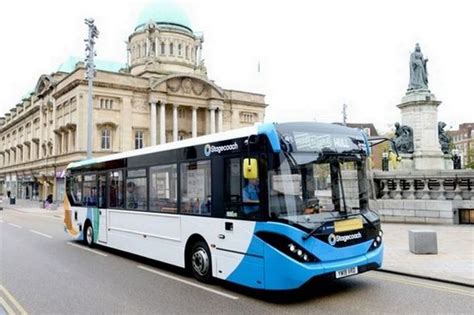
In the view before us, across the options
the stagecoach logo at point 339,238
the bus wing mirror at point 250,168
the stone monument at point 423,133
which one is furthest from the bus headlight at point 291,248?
the stone monument at point 423,133

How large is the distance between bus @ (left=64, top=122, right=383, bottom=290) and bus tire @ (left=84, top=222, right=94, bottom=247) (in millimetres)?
4585

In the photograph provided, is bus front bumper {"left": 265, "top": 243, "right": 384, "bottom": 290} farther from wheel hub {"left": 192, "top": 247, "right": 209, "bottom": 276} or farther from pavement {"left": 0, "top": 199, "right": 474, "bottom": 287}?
pavement {"left": 0, "top": 199, "right": 474, "bottom": 287}

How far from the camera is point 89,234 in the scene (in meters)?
14.1

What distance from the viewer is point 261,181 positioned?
7086 millimetres

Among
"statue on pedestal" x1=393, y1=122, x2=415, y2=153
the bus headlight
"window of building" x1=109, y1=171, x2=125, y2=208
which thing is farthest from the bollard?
"statue on pedestal" x1=393, y1=122, x2=415, y2=153

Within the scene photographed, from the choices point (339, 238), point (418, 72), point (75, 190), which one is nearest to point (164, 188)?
point (339, 238)

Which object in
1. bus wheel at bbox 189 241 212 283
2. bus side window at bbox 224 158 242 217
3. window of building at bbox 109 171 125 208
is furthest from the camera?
window of building at bbox 109 171 125 208

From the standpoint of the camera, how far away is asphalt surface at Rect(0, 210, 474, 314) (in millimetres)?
6660

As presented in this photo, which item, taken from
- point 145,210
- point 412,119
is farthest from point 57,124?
point 145,210

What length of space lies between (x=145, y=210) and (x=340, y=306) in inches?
219

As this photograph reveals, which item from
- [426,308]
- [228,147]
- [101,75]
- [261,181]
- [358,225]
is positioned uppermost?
[101,75]

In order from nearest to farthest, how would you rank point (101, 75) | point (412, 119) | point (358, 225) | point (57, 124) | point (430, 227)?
point (358, 225), point (430, 227), point (412, 119), point (101, 75), point (57, 124)

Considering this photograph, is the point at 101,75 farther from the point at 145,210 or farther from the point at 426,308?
the point at 426,308

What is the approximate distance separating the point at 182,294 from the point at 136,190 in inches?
161
